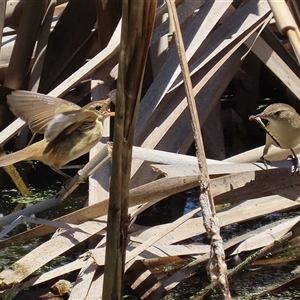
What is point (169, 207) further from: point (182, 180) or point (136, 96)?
point (136, 96)

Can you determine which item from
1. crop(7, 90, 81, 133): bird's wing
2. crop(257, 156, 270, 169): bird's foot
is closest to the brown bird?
crop(7, 90, 81, 133): bird's wing

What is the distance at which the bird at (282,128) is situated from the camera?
353 centimetres

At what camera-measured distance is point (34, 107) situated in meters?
3.29

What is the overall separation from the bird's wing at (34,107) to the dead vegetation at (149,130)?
0.21m

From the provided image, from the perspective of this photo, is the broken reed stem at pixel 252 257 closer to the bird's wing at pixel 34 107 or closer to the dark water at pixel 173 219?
the dark water at pixel 173 219

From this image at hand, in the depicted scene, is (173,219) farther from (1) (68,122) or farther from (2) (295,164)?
(1) (68,122)

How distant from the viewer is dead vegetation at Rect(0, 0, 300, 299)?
2.89 meters

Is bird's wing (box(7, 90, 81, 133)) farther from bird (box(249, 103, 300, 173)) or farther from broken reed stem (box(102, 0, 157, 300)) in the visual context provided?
broken reed stem (box(102, 0, 157, 300))

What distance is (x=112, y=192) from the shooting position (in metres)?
1.97

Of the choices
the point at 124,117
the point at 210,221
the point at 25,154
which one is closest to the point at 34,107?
the point at 25,154

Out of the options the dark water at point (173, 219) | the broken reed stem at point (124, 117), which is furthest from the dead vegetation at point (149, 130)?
the dark water at point (173, 219)

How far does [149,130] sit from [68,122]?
76cm

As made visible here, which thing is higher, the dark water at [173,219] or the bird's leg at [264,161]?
the bird's leg at [264,161]

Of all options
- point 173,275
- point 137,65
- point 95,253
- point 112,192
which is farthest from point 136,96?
point 173,275
